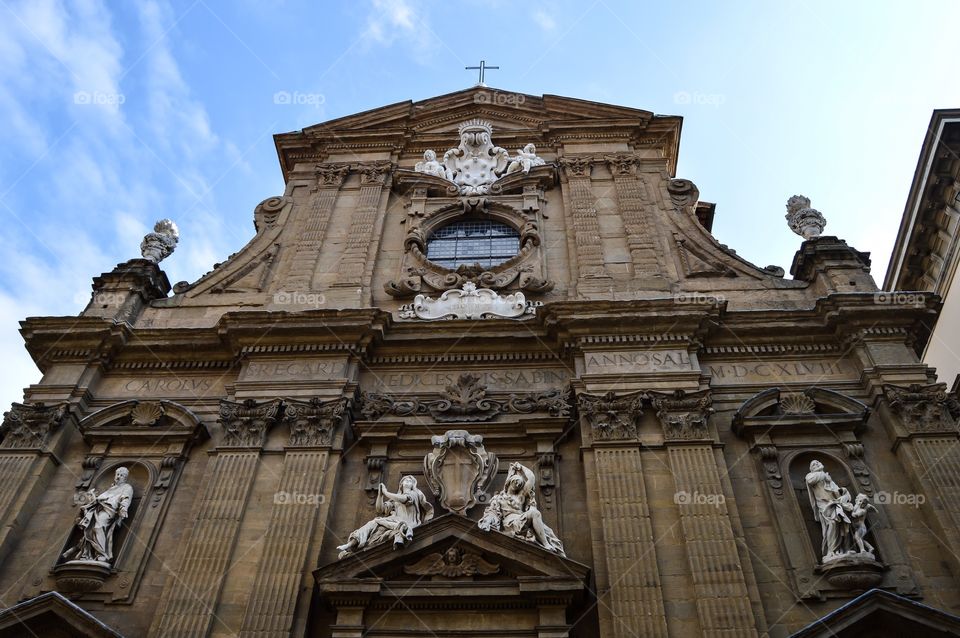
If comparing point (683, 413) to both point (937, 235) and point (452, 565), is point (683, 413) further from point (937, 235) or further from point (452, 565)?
point (937, 235)

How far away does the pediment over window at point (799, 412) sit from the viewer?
11.7 meters

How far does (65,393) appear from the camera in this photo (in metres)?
13.0

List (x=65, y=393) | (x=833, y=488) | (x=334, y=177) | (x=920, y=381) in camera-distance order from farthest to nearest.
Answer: (x=334, y=177)
(x=65, y=393)
(x=920, y=381)
(x=833, y=488)

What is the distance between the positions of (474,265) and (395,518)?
5.72 m

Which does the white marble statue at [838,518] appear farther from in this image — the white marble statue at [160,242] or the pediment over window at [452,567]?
the white marble statue at [160,242]

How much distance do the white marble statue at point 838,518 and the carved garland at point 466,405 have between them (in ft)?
11.7

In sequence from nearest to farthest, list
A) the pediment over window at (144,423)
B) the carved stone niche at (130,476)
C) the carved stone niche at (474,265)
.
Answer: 1. the carved stone niche at (130,476)
2. the pediment over window at (144,423)
3. the carved stone niche at (474,265)

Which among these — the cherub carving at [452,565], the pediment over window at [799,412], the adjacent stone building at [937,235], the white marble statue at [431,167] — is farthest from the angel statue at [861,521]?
the white marble statue at [431,167]

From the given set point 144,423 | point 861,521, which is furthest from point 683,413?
point 144,423

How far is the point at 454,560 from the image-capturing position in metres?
10.4

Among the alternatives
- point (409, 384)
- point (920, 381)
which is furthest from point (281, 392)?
point (920, 381)

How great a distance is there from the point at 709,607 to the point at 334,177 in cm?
1180

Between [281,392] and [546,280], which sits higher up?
[546,280]

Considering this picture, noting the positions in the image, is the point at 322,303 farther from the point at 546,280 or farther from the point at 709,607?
the point at 709,607
